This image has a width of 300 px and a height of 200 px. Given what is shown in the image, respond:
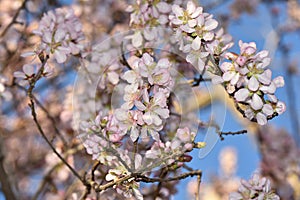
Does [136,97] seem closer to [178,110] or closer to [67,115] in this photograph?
[178,110]

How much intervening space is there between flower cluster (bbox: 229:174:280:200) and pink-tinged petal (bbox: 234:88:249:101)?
0.20m

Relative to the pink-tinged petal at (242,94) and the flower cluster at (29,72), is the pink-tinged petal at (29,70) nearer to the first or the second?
the flower cluster at (29,72)

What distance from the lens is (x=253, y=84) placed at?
0.95 metres

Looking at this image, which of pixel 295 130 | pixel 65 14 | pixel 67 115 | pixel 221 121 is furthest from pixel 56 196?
pixel 295 130

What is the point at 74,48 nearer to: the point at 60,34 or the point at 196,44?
the point at 60,34

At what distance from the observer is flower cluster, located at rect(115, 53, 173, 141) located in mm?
901

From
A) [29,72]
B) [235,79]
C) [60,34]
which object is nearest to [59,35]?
[60,34]

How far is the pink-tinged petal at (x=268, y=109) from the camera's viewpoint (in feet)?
3.13

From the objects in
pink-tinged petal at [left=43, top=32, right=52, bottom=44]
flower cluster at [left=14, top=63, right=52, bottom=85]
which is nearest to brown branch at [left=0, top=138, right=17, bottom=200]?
flower cluster at [left=14, top=63, right=52, bottom=85]

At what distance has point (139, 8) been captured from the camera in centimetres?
118

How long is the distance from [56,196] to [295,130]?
5.05ft

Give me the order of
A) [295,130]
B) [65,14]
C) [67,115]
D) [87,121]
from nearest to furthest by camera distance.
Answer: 1. [87,121]
2. [65,14]
3. [67,115]
4. [295,130]

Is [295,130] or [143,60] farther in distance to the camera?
[295,130]

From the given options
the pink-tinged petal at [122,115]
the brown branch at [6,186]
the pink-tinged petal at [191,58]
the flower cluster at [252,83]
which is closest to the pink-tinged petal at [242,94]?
the flower cluster at [252,83]
